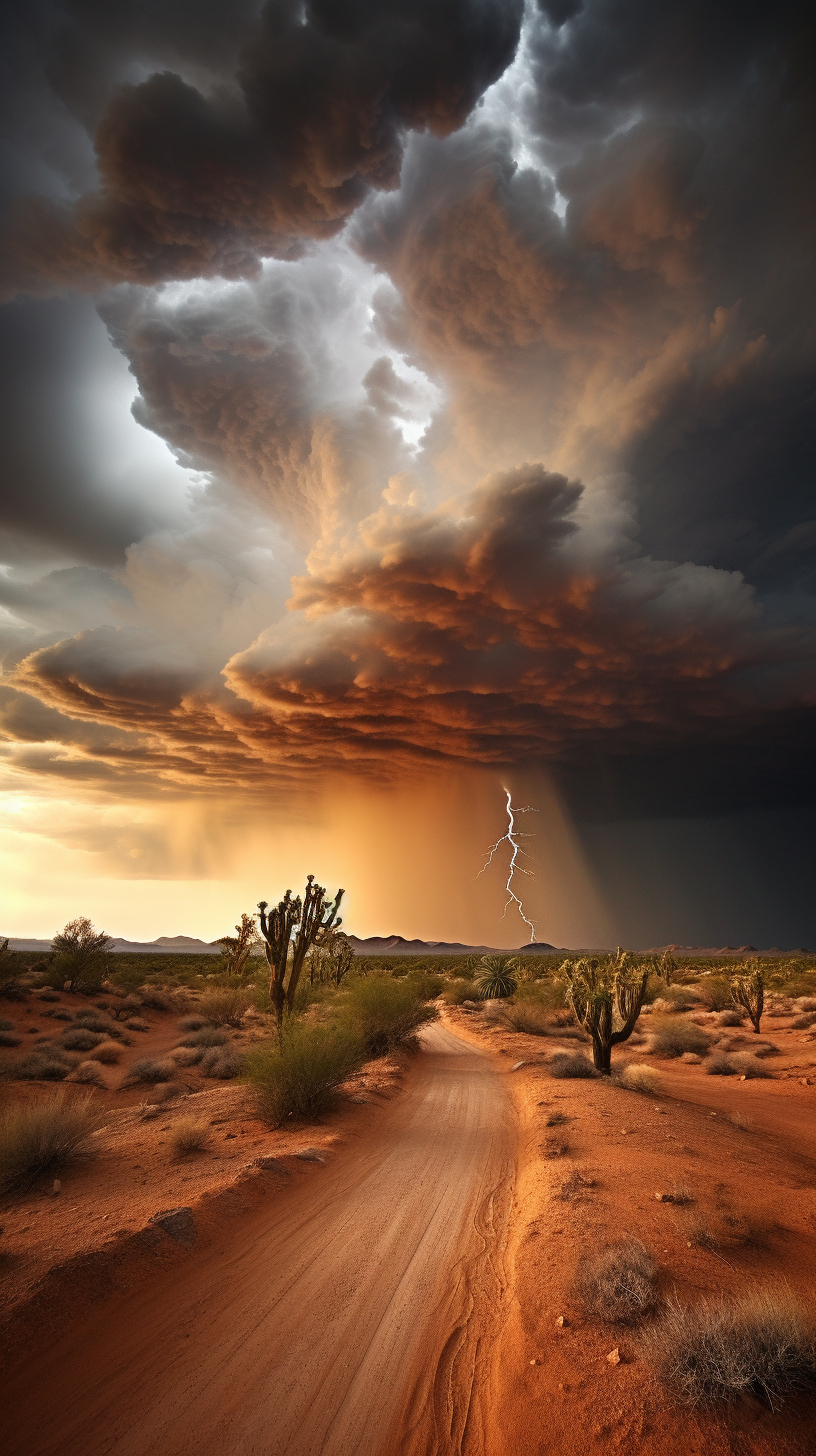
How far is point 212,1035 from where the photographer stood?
2409 centimetres

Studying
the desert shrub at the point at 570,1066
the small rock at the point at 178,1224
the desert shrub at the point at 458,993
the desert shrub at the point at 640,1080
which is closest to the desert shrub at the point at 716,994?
the desert shrub at the point at 458,993

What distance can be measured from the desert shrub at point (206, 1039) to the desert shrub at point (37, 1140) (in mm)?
14041

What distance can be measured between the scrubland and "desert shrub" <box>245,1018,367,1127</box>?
0.05 metres

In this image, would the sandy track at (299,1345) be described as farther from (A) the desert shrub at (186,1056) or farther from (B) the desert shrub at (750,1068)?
(B) the desert shrub at (750,1068)

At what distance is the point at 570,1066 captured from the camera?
1762 cm

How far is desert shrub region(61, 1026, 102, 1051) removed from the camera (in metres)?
22.1

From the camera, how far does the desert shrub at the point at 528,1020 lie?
2664 centimetres

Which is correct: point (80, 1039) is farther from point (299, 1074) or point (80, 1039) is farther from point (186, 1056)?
point (299, 1074)

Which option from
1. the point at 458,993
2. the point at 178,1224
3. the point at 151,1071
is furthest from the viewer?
the point at 458,993

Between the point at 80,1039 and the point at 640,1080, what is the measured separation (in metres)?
19.6

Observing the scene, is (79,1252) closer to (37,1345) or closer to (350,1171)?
Result: (37,1345)

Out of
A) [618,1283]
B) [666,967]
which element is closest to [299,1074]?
[618,1283]

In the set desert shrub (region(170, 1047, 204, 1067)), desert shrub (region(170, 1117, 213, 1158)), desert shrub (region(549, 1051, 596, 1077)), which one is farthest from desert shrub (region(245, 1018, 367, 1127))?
desert shrub (region(170, 1047, 204, 1067))

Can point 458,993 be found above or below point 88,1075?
above
